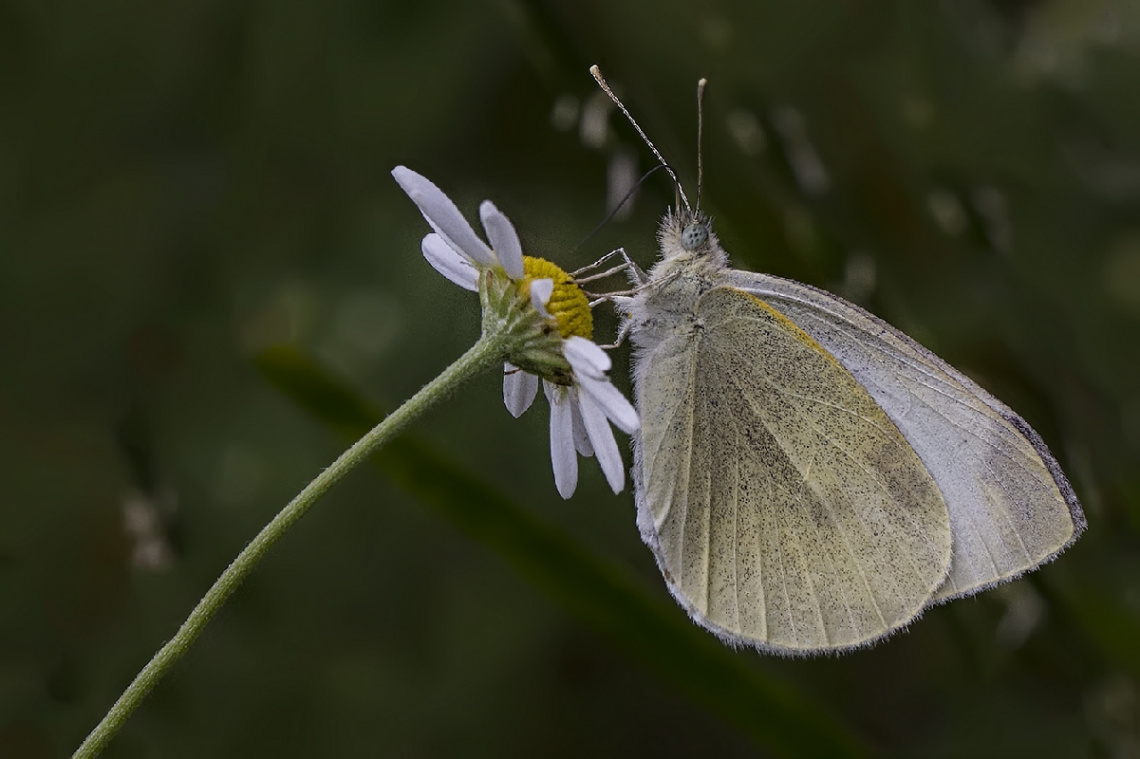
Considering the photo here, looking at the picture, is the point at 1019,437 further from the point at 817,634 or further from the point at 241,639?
the point at 241,639

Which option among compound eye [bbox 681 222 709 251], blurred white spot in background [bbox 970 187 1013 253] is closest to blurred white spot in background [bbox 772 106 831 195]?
blurred white spot in background [bbox 970 187 1013 253]

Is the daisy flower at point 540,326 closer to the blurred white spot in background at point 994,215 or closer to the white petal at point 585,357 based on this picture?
the white petal at point 585,357

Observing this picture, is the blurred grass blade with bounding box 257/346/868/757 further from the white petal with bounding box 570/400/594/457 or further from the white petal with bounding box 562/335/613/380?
the white petal with bounding box 562/335/613/380

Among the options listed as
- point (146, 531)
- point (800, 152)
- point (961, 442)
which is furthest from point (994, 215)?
point (146, 531)

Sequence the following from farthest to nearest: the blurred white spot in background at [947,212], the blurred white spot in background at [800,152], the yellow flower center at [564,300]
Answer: the blurred white spot in background at [947,212] → the blurred white spot in background at [800,152] → the yellow flower center at [564,300]

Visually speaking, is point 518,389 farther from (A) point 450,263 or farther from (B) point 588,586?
(B) point 588,586

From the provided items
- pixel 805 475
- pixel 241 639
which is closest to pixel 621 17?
pixel 805 475

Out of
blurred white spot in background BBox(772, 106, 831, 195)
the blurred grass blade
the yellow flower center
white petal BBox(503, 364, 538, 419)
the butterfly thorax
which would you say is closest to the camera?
the yellow flower center

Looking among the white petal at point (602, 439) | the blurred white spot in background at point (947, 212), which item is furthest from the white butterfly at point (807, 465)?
the blurred white spot in background at point (947, 212)
